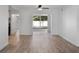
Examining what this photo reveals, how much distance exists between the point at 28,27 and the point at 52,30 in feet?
6.01

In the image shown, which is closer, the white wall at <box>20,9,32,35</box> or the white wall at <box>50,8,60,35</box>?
the white wall at <box>20,9,32,35</box>

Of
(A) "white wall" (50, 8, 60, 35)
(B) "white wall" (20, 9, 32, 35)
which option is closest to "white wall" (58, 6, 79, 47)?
(A) "white wall" (50, 8, 60, 35)

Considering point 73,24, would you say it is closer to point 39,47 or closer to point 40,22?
point 39,47

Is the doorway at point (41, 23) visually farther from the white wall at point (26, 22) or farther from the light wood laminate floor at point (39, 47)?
the light wood laminate floor at point (39, 47)

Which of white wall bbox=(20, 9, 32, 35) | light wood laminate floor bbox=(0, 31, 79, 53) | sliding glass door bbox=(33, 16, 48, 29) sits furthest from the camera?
sliding glass door bbox=(33, 16, 48, 29)

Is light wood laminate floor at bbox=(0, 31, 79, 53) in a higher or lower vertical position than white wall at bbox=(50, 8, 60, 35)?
lower

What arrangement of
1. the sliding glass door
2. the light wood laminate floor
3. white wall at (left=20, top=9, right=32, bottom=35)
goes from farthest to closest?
1. the sliding glass door
2. white wall at (left=20, top=9, right=32, bottom=35)
3. the light wood laminate floor

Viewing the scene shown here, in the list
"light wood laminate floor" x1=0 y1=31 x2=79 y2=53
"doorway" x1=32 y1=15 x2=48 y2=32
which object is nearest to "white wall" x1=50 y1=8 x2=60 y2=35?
"doorway" x1=32 y1=15 x2=48 y2=32

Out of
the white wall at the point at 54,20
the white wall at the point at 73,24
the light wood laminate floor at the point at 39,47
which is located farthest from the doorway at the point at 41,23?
the light wood laminate floor at the point at 39,47

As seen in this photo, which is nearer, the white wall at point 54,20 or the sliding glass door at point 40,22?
the white wall at point 54,20

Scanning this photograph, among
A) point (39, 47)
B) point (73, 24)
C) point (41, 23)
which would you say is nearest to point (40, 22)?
point (41, 23)

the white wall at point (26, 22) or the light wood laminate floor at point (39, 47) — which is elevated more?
the white wall at point (26, 22)

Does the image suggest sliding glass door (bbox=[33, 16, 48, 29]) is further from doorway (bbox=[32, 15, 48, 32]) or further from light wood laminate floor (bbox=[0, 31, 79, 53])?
light wood laminate floor (bbox=[0, 31, 79, 53])
